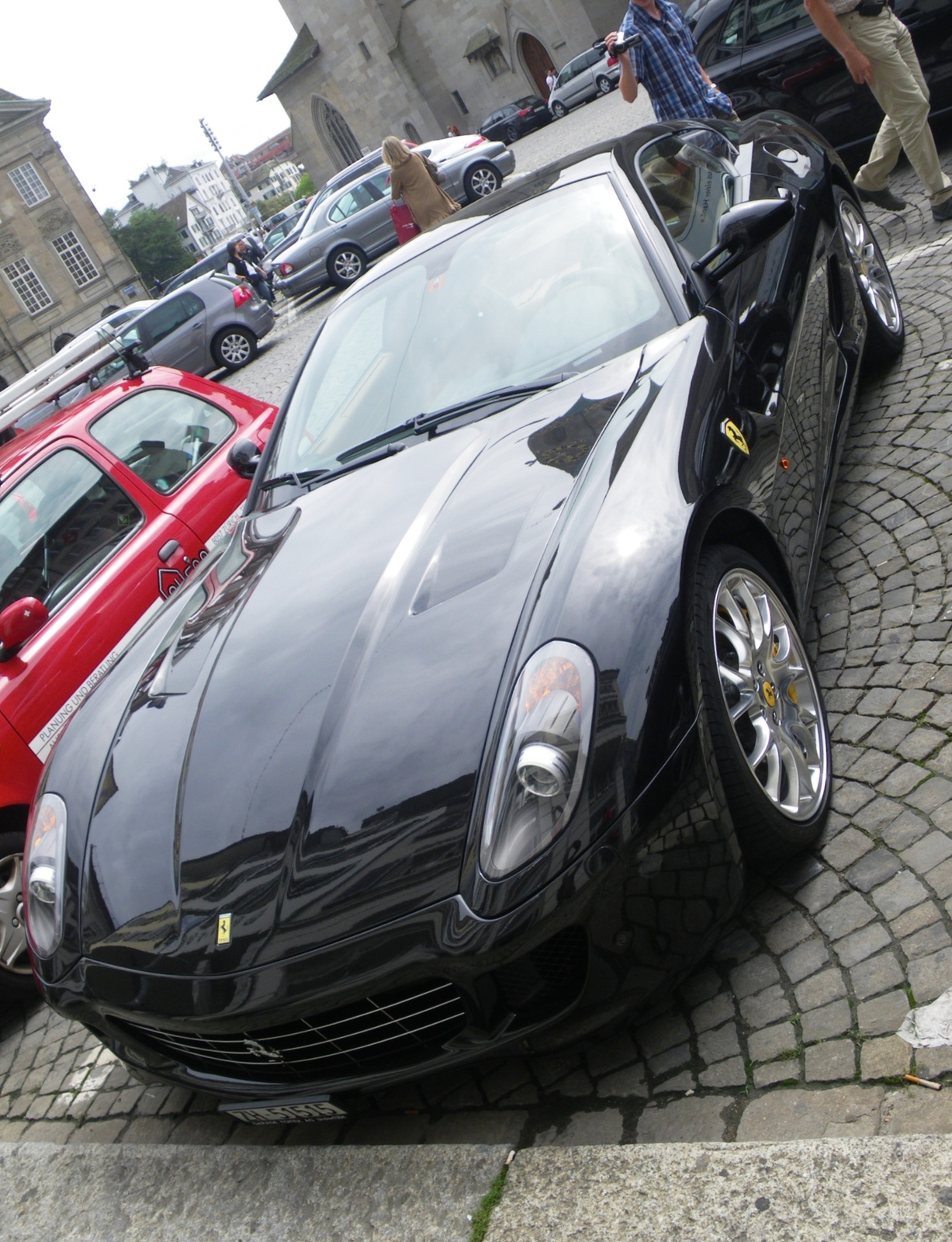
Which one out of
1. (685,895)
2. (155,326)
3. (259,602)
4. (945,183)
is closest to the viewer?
(685,895)

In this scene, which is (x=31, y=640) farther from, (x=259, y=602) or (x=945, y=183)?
(x=945, y=183)

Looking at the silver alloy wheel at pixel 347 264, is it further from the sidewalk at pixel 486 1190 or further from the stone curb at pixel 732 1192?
the stone curb at pixel 732 1192

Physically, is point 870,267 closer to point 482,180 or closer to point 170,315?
point 170,315

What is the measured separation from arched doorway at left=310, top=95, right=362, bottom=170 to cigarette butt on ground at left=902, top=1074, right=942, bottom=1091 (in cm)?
5158

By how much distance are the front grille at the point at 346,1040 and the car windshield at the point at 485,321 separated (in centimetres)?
177

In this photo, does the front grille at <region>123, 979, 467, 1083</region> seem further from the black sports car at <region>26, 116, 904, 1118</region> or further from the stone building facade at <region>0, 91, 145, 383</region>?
the stone building facade at <region>0, 91, 145, 383</region>

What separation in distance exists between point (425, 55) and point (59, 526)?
4606 cm

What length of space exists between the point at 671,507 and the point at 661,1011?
108 cm

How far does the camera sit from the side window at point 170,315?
16969mm

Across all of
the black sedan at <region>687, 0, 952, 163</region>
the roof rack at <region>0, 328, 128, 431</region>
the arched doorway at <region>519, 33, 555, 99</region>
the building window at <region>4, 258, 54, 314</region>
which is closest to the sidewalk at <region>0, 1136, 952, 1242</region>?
the roof rack at <region>0, 328, 128, 431</region>

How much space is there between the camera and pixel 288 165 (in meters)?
176

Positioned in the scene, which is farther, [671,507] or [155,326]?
[155,326]

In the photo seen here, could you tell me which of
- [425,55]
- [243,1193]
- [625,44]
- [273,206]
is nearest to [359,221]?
[625,44]

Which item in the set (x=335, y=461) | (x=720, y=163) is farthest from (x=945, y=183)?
(x=335, y=461)
